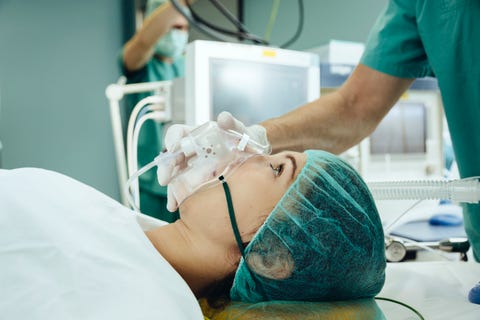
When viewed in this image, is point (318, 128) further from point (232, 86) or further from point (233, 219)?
point (233, 219)

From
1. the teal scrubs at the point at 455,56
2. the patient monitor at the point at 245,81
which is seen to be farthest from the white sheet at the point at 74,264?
the teal scrubs at the point at 455,56

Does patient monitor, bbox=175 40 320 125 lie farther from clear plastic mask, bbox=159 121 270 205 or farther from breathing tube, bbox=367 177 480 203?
breathing tube, bbox=367 177 480 203

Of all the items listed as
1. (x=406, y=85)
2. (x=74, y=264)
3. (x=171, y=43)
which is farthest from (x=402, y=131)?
(x=74, y=264)

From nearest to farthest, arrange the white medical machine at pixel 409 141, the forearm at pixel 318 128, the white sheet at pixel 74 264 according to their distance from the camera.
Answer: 1. the white sheet at pixel 74 264
2. the forearm at pixel 318 128
3. the white medical machine at pixel 409 141

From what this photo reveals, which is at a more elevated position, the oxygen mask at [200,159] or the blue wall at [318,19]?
the blue wall at [318,19]

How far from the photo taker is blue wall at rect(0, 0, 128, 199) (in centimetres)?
319

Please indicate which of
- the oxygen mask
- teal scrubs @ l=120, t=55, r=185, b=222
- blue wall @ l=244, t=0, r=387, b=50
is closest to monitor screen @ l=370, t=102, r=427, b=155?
teal scrubs @ l=120, t=55, r=185, b=222

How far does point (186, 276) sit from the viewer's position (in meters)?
0.99

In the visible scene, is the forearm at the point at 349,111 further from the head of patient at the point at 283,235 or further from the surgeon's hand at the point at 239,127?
the head of patient at the point at 283,235

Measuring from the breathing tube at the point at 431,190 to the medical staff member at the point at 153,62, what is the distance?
0.99 metres

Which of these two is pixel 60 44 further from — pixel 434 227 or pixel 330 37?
pixel 434 227

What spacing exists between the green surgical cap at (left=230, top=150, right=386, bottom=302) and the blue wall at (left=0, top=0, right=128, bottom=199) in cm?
282

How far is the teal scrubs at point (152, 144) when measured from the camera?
194cm

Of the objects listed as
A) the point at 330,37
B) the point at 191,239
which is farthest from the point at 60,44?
the point at 191,239
